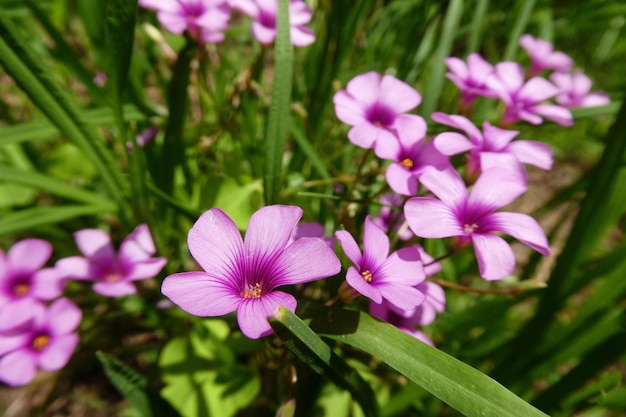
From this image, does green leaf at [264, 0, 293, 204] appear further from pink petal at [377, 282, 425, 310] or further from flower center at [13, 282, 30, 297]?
flower center at [13, 282, 30, 297]

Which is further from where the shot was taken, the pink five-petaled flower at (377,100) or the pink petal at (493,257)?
the pink five-petaled flower at (377,100)

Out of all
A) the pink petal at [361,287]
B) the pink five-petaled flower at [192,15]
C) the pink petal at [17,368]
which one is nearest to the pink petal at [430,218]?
the pink petal at [361,287]

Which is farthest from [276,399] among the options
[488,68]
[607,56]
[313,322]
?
[607,56]

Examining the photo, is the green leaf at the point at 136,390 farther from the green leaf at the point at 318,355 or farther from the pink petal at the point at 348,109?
the pink petal at the point at 348,109

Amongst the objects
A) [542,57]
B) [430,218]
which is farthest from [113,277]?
[542,57]

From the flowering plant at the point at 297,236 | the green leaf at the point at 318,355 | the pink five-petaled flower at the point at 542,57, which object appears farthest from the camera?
the pink five-petaled flower at the point at 542,57

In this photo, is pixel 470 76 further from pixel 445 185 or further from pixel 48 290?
pixel 48 290

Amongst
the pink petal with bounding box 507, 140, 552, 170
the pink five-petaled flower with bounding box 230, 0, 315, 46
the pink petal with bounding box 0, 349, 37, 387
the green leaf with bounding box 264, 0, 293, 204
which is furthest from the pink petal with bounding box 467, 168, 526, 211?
the pink petal with bounding box 0, 349, 37, 387
